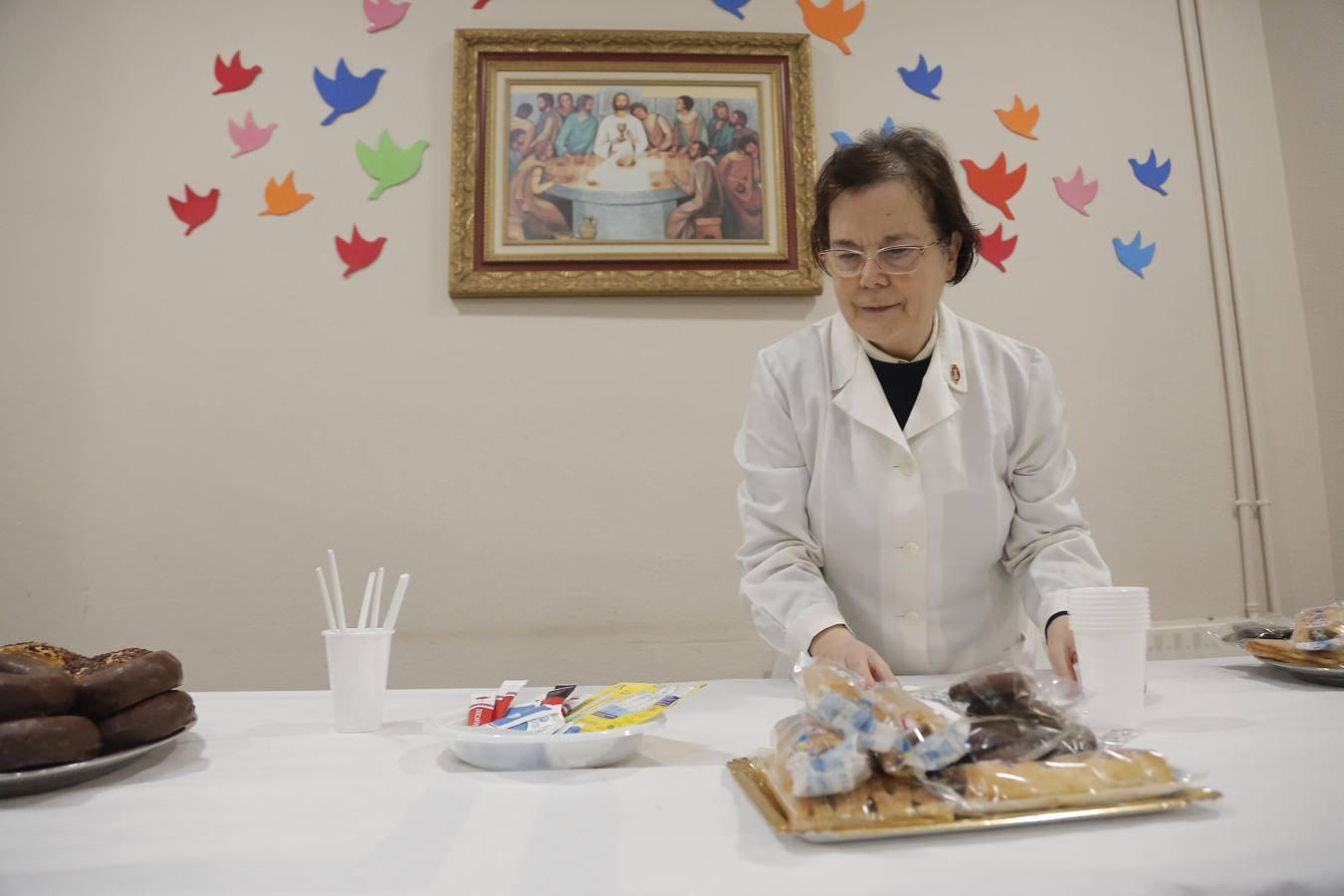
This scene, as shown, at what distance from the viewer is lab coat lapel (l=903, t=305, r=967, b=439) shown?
1.36 meters

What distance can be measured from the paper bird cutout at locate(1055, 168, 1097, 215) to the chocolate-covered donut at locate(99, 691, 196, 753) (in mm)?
2382

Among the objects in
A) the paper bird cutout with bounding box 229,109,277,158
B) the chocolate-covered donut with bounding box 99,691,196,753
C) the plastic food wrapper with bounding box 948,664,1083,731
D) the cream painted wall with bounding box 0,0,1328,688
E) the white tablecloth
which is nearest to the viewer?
the white tablecloth

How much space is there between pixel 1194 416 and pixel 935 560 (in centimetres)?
139

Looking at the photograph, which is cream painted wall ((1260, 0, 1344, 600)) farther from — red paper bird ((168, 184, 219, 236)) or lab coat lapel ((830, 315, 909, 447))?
red paper bird ((168, 184, 219, 236))

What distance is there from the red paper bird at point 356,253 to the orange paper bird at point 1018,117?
1779mm

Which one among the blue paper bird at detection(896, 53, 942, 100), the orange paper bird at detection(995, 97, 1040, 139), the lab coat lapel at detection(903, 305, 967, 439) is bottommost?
the lab coat lapel at detection(903, 305, 967, 439)

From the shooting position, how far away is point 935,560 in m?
1.35

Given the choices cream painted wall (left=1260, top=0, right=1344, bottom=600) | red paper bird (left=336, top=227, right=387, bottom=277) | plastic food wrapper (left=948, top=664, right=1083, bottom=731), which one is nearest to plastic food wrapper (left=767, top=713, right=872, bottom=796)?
plastic food wrapper (left=948, top=664, right=1083, bottom=731)

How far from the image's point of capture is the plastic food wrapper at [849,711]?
0.59 m

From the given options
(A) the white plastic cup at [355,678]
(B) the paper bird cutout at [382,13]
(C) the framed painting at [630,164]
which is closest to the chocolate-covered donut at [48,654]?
(A) the white plastic cup at [355,678]

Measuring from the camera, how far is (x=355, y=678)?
0.96 metres

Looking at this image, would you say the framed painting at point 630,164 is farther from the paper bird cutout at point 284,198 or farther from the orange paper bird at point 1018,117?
the orange paper bird at point 1018,117

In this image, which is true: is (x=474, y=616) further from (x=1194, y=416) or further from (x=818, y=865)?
(x=1194, y=416)

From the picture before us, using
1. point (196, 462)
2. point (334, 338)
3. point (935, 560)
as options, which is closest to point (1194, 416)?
point (935, 560)
